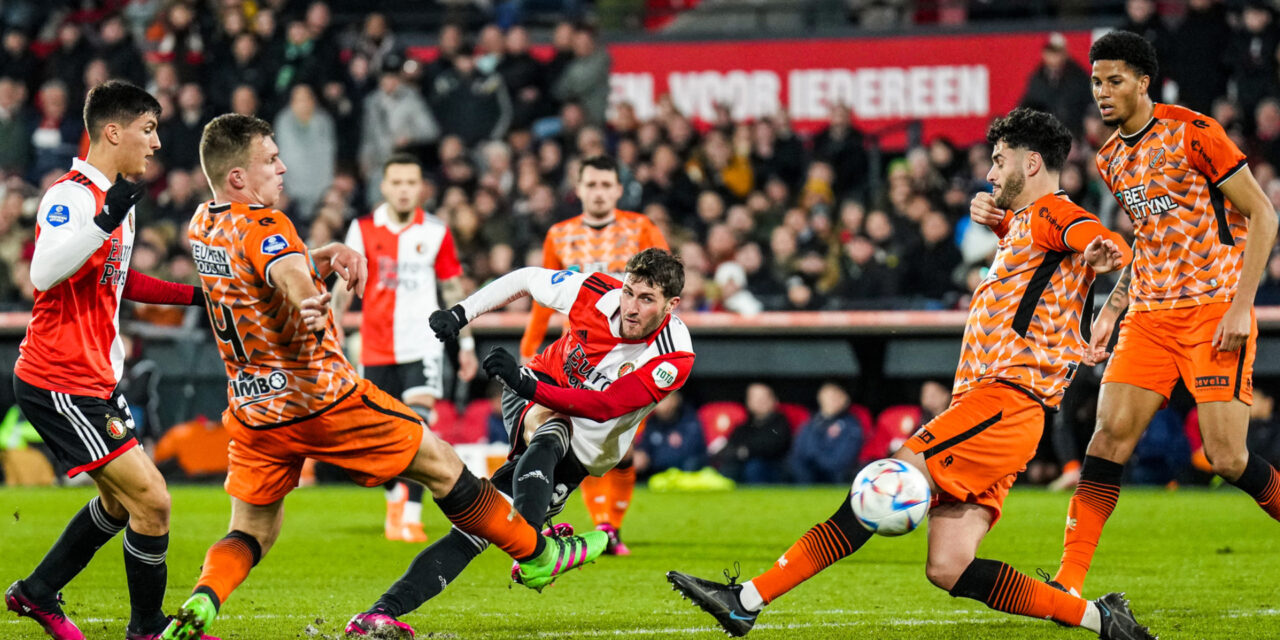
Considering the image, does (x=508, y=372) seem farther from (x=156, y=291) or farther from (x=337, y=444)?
(x=156, y=291)

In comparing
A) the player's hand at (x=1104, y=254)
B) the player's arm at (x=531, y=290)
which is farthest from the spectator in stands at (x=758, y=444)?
the player's hand at (x=1104, y=254)

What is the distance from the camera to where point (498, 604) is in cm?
723

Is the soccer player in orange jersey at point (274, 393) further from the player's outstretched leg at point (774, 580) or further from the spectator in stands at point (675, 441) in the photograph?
the spectator in stands at point (675, 441)

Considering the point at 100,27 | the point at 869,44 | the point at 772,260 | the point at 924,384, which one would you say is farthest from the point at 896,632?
the point at 100,27

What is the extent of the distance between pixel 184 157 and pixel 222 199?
13.7 metres

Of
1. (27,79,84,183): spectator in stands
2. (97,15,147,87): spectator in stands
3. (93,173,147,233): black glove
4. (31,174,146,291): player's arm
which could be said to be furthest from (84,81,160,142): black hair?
(97,15,147,87): spectator in stands

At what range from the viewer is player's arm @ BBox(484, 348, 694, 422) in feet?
20.0

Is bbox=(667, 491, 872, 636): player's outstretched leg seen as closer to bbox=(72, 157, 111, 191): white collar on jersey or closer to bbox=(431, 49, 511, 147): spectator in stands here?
bbox=(72, 157, 111, 191): white collar on jersey

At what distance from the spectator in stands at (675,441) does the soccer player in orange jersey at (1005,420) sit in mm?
8734

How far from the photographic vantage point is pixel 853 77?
707 inches

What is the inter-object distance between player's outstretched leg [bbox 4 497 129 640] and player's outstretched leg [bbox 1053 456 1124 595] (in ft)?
13.1

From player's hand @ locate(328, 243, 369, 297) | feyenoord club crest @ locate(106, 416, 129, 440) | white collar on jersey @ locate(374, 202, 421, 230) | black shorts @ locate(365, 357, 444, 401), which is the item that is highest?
player's hand @ locate(328, 243, 369, 297)

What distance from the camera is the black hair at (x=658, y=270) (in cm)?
640

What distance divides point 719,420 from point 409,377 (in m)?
5.06
